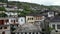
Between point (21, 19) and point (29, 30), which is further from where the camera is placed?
point (21, 19)

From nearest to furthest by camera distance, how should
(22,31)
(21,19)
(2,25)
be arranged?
(22,31), (2,25), (21,19)

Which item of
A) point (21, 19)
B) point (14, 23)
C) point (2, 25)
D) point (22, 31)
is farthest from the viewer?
point (21, 19)

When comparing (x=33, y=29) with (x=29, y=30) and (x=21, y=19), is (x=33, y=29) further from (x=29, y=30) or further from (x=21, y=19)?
(x=21, y=19)

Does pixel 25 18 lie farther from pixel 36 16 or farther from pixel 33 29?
pixel 33 29

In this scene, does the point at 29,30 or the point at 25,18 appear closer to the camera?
the point at 29,30

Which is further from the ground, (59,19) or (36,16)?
(59,19)

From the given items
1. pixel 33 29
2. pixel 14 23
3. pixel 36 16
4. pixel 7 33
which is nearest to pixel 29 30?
pixel 33 29

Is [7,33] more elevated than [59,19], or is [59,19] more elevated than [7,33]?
[59,19]

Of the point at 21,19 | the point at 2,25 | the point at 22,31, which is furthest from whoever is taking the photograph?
the point at 21,19

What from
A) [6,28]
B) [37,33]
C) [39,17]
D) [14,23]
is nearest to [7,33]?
[6,28]
